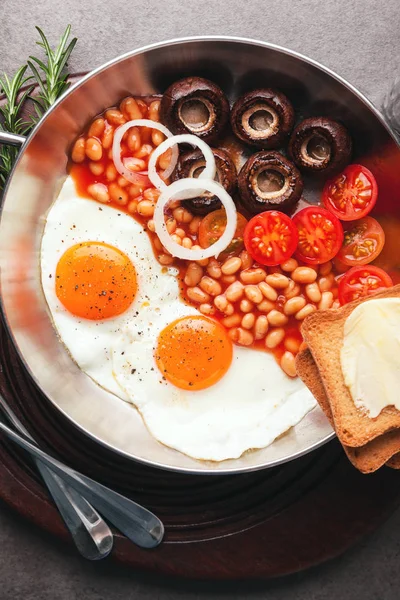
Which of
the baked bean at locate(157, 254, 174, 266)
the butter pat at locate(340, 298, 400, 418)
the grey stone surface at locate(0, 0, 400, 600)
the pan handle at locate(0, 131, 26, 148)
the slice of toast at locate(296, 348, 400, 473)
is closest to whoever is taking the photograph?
the butter pat at locate(340, 298, 400, 418)

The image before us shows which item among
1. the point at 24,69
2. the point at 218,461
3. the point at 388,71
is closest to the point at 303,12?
the point at 388,71

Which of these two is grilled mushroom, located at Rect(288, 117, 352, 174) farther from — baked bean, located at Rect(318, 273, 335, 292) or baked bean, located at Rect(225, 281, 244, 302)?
baked bean, located at Rect(225, 281, 244, 302)

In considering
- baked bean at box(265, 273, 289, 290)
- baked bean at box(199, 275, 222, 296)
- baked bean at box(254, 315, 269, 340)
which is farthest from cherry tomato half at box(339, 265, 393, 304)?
baked bean at box(199, 275, 222, 296)

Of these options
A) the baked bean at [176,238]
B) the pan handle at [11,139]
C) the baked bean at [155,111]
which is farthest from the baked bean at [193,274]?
the pan handle at [11,139]

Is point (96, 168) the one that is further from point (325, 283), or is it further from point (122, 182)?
point (325, 283)

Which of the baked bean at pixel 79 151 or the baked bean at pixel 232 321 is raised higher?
the baked bean at pixel 79 151

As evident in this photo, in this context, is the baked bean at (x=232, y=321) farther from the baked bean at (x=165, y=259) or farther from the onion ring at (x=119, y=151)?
the onion ring at (x=119, y=151)
